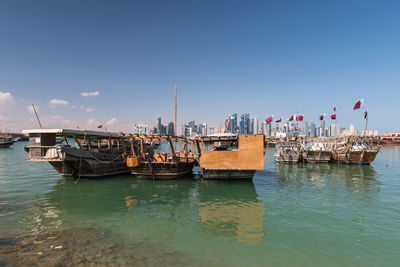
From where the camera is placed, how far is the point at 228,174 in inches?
737

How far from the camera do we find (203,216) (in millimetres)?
10742

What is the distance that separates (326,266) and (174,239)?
224 inches

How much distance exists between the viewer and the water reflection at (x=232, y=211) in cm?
896

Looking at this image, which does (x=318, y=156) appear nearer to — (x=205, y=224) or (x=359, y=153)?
(x=359, y=153)

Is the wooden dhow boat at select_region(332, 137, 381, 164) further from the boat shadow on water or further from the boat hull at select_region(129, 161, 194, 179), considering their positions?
the boat shadow on water

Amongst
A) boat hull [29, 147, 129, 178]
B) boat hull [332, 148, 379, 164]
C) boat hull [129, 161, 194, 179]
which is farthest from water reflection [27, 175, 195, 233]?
boat hull [332, 148, 379, 164]

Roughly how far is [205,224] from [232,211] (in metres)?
2.51

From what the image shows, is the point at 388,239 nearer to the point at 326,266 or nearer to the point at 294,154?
the point at 326,266

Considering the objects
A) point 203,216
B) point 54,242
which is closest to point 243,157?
point 203,216

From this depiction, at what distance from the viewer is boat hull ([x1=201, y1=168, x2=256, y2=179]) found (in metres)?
18.5

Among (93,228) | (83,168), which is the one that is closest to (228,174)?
(93,228)

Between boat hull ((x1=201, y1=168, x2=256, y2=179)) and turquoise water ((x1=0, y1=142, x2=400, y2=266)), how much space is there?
1762mm

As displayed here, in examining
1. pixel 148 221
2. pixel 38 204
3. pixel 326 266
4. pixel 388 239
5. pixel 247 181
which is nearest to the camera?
pixel 326 266

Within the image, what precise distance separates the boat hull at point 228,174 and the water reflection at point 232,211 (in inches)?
46.0
